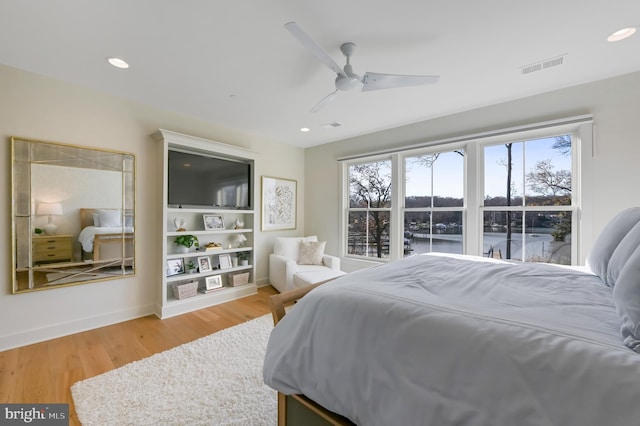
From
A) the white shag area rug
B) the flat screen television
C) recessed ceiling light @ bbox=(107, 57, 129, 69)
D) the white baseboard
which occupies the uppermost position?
recessed ceiling light @ bbox=(107, 57, 129, 69)

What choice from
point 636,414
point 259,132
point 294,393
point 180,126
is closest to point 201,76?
point 180,126

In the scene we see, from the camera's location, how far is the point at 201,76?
2414mm

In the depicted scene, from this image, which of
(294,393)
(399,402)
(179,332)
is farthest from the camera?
(179,332)

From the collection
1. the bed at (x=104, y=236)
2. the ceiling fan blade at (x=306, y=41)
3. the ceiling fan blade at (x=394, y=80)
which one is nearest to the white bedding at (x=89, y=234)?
the bed at (x=104, y=236)

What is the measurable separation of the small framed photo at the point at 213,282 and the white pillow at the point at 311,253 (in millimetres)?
1204

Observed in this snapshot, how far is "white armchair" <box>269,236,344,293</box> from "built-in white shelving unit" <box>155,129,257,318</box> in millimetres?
359

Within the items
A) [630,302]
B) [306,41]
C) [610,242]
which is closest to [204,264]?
[306,41]

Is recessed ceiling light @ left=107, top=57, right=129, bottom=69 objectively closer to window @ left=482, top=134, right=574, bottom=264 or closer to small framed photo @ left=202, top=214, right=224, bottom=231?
small framed photo @ left=202, top=214, right=224, bottom=231

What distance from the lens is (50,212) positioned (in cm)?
245

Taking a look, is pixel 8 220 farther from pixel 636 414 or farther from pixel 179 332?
pixel 636 414

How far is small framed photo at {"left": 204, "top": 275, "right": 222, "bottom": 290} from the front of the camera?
11.4ft

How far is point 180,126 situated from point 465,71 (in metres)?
3.32

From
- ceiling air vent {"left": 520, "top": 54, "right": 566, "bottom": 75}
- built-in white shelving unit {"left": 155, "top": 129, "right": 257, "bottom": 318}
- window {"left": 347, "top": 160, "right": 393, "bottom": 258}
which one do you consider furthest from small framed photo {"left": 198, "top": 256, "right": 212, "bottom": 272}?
ceiling air vent {"left": 520, "top": 54, "right": 566, "bottom": 75}

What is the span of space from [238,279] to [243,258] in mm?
361
